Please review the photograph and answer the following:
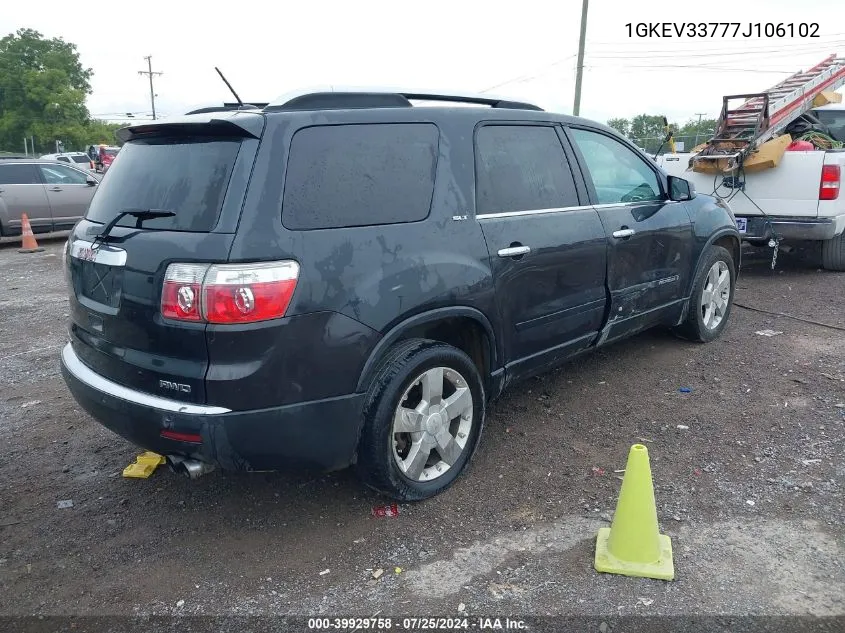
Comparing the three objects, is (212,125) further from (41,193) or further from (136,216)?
(41,193)

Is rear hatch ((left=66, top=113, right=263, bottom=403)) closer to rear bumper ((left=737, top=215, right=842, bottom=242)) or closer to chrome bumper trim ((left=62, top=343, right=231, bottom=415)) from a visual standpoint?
chrome bumper trim ((left=62, top=343, right=231, bottom=415))

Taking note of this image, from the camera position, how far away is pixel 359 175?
2928 mm

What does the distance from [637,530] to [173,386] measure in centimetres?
196

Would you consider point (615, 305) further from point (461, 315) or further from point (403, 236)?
point (403, 236)

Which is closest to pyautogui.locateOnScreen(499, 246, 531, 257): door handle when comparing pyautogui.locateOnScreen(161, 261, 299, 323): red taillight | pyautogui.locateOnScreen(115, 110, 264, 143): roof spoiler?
pyautogui.locateOnScreen(161, 261, 299, 323): red taillight

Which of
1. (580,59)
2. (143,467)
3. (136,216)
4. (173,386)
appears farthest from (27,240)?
(580,59)

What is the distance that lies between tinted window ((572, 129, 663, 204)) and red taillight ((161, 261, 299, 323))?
2364mm

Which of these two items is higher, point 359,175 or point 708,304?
point 359,175

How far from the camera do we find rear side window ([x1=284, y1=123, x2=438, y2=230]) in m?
2.74

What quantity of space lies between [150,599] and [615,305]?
305 cm

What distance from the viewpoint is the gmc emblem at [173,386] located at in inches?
103

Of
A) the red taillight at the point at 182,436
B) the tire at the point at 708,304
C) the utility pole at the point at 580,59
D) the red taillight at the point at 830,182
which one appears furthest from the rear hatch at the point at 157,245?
the utility pole at the point at 580,59

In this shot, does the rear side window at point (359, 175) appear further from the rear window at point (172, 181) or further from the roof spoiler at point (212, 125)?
the rear window at point (172, 181)

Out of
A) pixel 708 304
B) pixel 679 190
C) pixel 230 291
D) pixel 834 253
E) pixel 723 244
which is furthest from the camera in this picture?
pixel 834 253
